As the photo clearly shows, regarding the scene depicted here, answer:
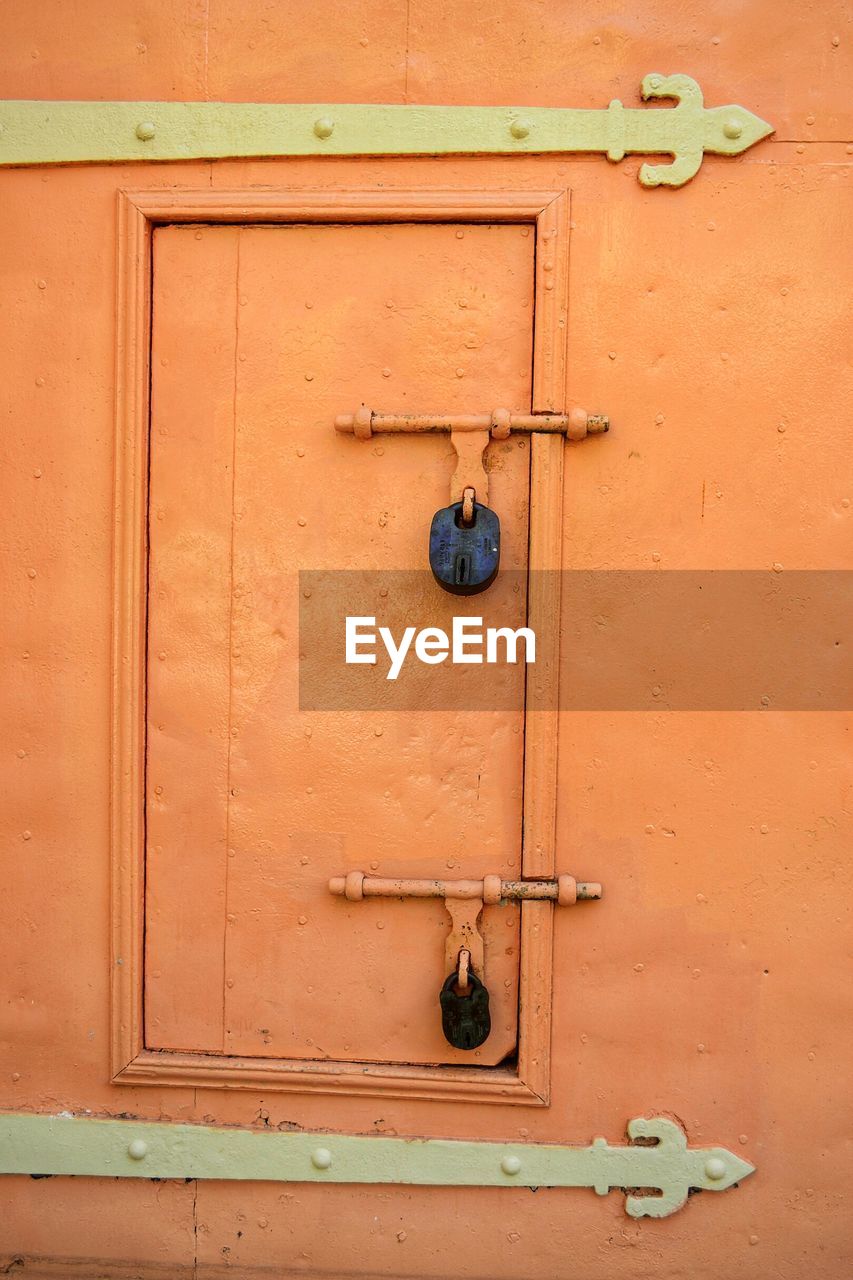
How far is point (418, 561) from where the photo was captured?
1.83 meters

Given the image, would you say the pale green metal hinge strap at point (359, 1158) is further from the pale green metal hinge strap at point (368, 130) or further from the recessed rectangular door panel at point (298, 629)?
the pale green metal hinge strap at point (368, 130)

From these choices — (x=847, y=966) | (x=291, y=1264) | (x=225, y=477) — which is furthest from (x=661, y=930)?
(x=225, y=477)

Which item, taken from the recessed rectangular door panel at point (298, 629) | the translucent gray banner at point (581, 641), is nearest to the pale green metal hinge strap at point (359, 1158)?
the recessed rectangular door panel at point (298, 629)

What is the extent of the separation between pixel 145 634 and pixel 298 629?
0.34m

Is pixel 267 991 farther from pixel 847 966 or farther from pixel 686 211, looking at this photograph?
pixel 686 211

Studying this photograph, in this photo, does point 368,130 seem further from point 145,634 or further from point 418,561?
point 145,634

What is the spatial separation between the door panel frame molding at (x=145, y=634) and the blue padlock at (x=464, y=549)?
11 centimetres

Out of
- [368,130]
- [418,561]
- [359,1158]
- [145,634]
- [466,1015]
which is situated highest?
[368,130]

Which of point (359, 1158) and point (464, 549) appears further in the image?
point (359, 1158)

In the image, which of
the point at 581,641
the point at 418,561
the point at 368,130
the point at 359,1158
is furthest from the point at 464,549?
the point at 359,1158

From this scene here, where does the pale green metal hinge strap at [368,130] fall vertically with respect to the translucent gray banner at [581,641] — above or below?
above

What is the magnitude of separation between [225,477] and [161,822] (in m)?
0.77

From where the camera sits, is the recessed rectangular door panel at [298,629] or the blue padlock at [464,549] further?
the recessed rectangular door panel at [298,629]

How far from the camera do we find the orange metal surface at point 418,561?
70.1 inches
